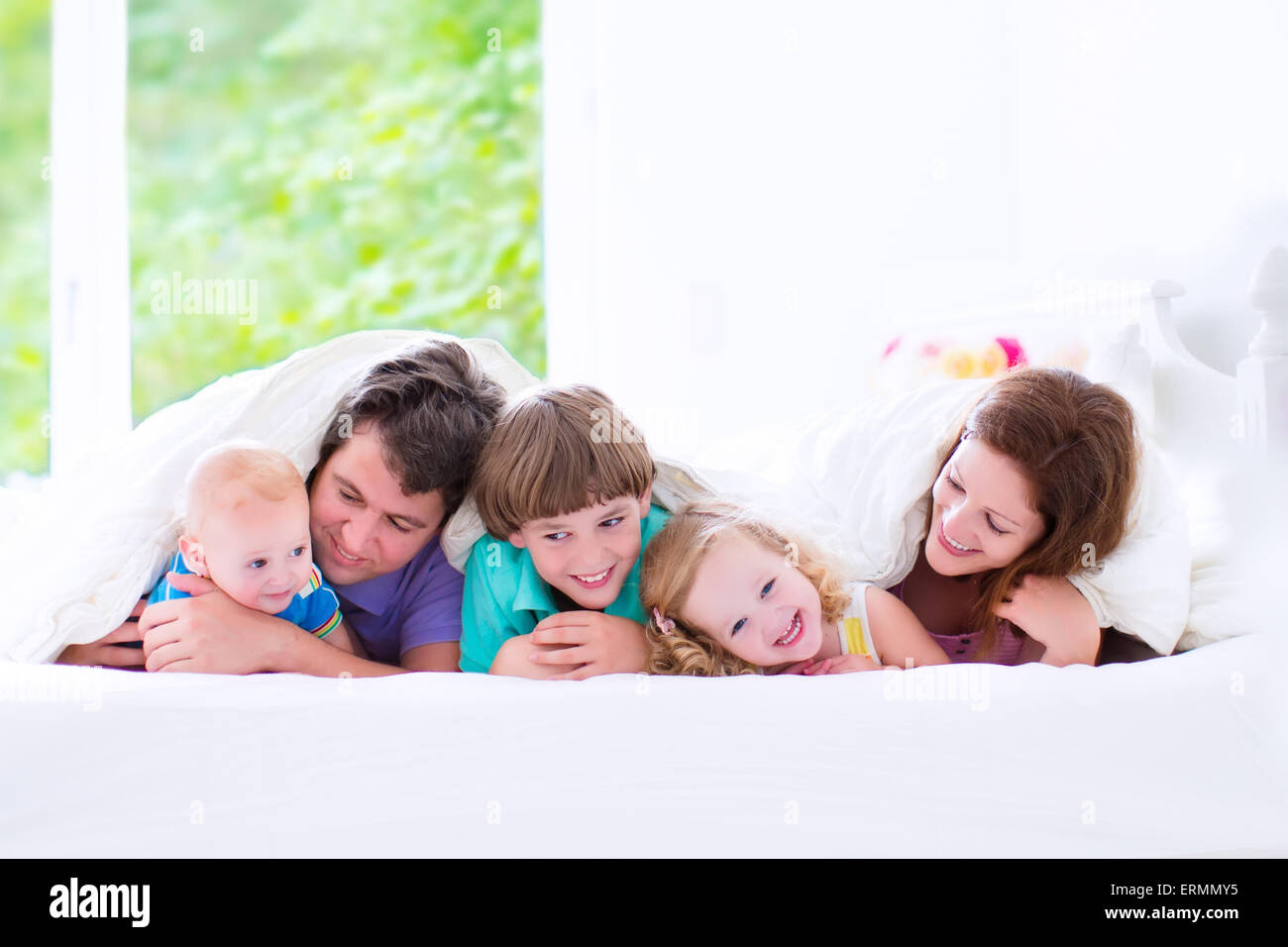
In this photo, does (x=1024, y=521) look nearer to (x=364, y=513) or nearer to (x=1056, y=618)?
(x=1056, y=618)

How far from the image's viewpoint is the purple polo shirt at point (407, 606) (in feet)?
4.55

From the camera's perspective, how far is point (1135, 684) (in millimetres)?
1081

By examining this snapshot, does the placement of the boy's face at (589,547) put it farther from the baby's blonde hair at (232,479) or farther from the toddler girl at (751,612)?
the baby's blonde hair at (232,479)

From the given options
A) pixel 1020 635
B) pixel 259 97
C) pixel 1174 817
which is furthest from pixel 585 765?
pixel 259 97

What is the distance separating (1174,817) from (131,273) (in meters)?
2.80

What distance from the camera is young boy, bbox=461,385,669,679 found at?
4.05ft

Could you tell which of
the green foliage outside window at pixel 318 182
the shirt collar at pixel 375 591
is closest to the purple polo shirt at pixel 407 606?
the shirt collar at pixel 375 591

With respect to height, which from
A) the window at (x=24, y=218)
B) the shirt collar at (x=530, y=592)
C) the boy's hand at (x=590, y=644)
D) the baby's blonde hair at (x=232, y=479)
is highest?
the window at (x=24, y=218)

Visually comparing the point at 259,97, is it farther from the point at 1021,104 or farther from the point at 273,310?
the point at 1021,104

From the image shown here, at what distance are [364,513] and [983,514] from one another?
29.4 inches

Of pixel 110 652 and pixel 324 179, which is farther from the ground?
pixel 324 179

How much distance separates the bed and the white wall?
0.86 meters

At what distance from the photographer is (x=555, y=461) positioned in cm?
125

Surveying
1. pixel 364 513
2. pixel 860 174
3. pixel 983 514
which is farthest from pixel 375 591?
pixel 860 174
